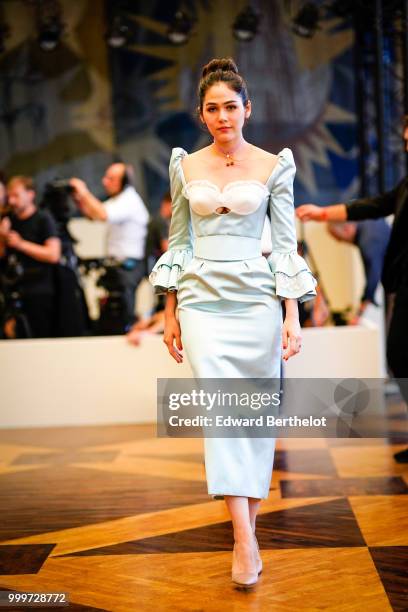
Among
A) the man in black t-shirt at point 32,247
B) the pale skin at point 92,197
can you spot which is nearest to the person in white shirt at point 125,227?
the pale skin at point 92,197

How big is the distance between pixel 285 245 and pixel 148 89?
785cm

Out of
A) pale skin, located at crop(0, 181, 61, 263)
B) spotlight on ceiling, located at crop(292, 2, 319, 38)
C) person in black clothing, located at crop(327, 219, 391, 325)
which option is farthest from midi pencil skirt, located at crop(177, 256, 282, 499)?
spotlight on ceiling, located at crop(292, 2, 319, 38)

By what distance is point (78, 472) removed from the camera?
446cm

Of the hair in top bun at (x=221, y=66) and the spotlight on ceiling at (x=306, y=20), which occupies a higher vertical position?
the spotlight on ceiling at (x=306, y=20)

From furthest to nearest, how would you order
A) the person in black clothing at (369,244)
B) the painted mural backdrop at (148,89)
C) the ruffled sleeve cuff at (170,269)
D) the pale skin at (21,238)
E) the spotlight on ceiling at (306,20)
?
the painted mural backdrop at (148,89)
the spotlight on ceiling at (306,20)
the person in black clothing at (369,244)
the pale skin at (21,238)
the ruffled sleeve cuff at (170,269)

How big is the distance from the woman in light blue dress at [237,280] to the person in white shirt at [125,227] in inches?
127

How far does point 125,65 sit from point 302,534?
7916 mm

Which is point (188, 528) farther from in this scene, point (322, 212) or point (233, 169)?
point (322, 212)

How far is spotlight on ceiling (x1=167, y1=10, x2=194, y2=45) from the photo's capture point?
8.51m

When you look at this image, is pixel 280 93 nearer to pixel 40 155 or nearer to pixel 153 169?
pixel 153 169

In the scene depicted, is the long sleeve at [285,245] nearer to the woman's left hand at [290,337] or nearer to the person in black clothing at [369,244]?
the woman's left hand at [290,337]

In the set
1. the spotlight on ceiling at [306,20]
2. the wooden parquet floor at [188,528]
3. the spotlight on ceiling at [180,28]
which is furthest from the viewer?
the spotlight on ceiling at [180,28]

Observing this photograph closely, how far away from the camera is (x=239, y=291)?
285 cm

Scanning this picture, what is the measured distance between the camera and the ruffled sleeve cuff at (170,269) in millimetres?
2922
